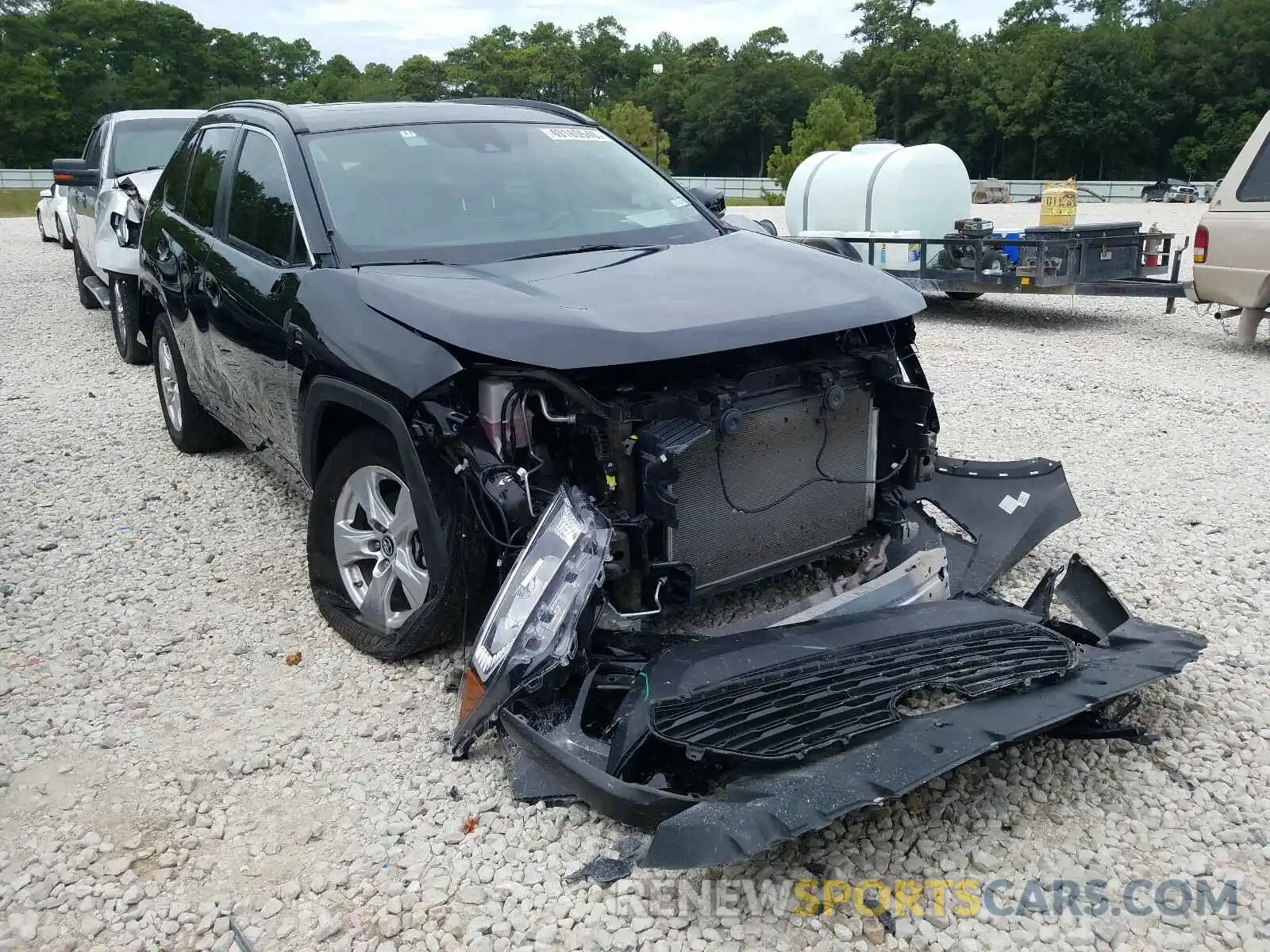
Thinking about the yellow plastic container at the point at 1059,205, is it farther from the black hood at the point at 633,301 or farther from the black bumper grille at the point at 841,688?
the black bumper grille at the point at 841,688

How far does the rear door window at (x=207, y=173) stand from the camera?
498cm

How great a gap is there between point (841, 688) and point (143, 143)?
10063 millimetres

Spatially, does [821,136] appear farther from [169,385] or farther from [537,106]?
[537,106]

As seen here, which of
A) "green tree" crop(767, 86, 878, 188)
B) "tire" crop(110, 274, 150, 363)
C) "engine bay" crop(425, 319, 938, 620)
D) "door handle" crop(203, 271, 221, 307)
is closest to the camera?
"engine bay" crop(425, 319, 938, 620)

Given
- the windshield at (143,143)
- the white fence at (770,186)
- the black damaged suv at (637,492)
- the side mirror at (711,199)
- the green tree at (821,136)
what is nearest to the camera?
the black damaged suv at (637,492)

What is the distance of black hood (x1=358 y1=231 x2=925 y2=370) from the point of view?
2.96m

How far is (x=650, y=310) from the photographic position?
10.3ft

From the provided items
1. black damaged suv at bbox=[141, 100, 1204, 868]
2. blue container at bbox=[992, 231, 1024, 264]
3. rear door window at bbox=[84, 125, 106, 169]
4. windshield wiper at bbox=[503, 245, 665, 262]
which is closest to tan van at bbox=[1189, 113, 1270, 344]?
blue container at bbox=[992, 231, 1024, 264]

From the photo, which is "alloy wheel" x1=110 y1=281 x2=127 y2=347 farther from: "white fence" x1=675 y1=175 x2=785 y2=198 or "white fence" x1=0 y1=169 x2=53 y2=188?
"white fence" x1=0 y1=169 x2=53 y2=188

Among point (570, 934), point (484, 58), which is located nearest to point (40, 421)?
point (570, 934)

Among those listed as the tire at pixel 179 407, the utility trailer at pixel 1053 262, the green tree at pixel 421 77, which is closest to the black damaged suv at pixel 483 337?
the tire at pixel 179 407

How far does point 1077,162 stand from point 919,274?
209 ft

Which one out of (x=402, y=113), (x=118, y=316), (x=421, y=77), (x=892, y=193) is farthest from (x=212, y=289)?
(x=421, y=77)

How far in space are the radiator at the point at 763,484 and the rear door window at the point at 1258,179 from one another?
695 cm
